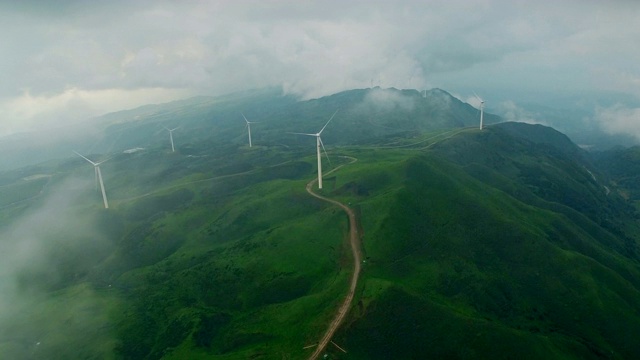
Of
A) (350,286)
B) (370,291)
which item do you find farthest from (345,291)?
(370,291)

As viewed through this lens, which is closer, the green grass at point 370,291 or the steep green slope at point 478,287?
the steep green slope at point 478,287

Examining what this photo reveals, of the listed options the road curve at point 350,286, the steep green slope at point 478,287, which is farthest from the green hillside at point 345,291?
the road curve at point 350,286

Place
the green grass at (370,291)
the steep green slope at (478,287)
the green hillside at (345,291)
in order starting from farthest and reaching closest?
the green hillside at (345,291) → the green grass at (370,291) → the steep green slope at (478,287)

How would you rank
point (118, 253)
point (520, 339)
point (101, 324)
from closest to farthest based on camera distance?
point (520, 339)
point (101, 324)
point (118, 253)

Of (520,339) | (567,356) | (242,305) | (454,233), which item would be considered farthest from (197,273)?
(567,356)

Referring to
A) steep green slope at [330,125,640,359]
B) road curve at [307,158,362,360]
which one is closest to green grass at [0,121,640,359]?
steep green slope at [330,125,640,359]

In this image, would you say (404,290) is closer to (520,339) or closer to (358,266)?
(358,266)

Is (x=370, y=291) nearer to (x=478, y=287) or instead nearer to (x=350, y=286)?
(x=350, y=286)

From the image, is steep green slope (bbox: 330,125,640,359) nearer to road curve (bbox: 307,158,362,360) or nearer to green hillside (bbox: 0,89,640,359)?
green hillside (bbox: 0,89,640,359)

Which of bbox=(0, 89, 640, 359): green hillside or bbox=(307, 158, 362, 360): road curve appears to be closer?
bbox=(307, 158, 362, 360): road curve

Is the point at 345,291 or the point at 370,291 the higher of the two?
the point at 370,291

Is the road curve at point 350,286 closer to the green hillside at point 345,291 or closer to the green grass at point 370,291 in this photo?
the green grass at point 370,291
